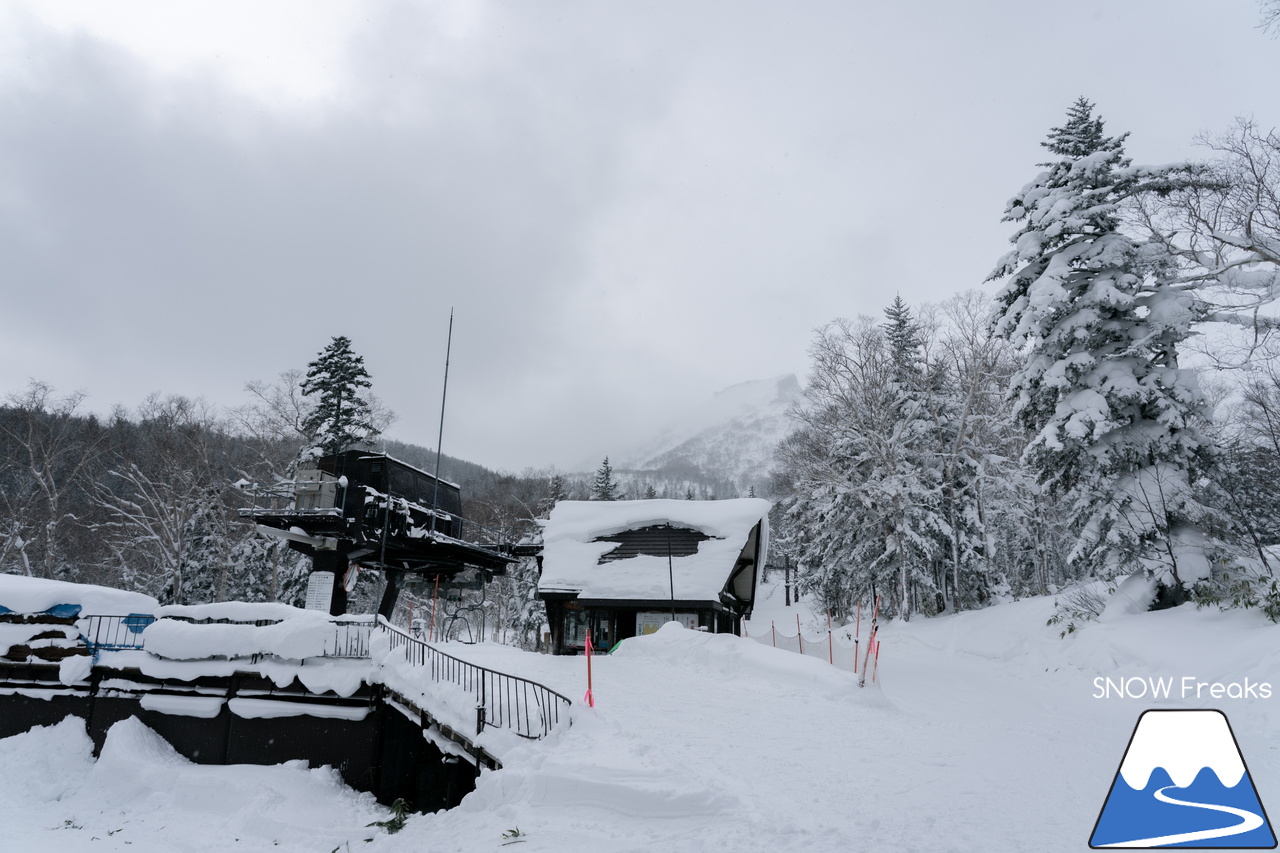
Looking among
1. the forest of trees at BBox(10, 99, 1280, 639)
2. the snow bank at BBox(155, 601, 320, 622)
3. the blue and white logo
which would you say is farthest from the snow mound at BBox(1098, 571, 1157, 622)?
the snow bank at BBox(155, 601, 320, 622)

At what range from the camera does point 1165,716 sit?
6.08 meters

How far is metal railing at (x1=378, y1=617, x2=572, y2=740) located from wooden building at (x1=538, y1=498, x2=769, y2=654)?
9619 millimetres

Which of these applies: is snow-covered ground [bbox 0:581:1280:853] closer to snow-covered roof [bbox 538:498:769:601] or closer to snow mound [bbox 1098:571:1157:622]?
snow mound [bbox 1098:571:1157:622]

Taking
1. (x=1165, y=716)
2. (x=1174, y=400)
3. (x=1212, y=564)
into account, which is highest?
(x=1174, y=400)

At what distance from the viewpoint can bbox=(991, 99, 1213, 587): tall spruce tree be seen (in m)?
15.3

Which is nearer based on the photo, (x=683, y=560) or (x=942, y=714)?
(x=942, y=714)

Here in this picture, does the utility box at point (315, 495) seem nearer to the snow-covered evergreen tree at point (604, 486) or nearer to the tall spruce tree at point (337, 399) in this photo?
the tall spruce tree at point (337, 399)

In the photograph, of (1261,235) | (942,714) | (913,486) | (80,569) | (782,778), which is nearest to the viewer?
(782,778)

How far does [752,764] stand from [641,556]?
16659 millimetres

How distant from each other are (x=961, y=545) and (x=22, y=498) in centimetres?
4578

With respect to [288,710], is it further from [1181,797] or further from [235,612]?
[1181,797]

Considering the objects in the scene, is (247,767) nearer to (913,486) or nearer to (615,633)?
(615,633)

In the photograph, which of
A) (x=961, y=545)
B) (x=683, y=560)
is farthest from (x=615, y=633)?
(x=961, y=545)

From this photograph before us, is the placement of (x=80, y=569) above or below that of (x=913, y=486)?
below
